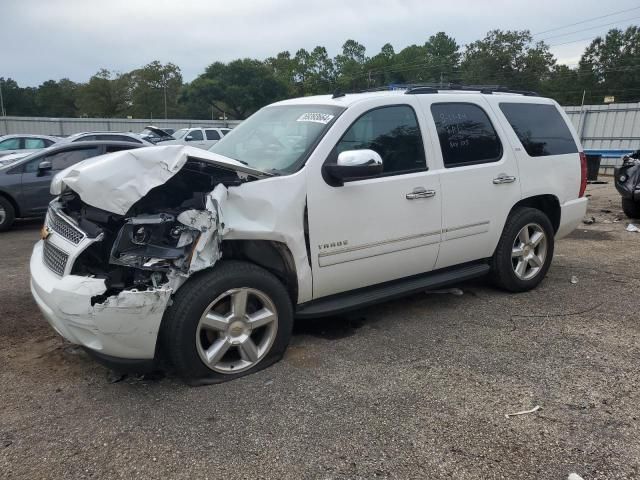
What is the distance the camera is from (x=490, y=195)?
14.8 feet

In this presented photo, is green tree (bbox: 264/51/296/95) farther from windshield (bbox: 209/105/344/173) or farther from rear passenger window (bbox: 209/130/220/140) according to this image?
windshield (bbox: 209/105/344/173)

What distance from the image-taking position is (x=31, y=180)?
8.84m

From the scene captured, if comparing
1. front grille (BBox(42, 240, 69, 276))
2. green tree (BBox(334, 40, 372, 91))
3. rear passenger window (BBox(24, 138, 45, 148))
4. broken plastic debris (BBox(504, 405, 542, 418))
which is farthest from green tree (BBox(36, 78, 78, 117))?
broken plastic debris (BBox(504, 405, 542, 418))

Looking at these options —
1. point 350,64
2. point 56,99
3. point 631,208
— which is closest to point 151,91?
point 56,99

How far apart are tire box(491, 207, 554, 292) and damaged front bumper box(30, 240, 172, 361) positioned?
320cm

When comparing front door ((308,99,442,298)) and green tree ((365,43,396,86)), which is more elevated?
green tree ((365,43,396,86))

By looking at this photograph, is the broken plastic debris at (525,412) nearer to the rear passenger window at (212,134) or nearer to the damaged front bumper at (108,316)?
the damaged front bumper at (108,316)

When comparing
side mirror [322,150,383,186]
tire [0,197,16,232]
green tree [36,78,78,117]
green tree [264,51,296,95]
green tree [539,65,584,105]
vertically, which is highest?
green tree [264,51,296,95]

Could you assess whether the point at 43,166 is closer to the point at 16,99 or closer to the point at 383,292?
the point at 383,292

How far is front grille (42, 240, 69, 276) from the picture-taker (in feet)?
10.2

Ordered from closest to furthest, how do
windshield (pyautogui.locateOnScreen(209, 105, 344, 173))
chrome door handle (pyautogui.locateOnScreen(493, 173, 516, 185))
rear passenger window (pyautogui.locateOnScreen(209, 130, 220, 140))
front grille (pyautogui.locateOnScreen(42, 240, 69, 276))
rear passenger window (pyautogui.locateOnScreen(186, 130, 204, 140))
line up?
front grille (pyautogui.locateOnScreen(42, 240, 69, 276)) → windshield (pyautogui.locateOnScreen(209, 105, 344, 173)) → chrome door handle (pyautogui.locateOnScreen(493, 173, 516, 185)) → rear passenger window (pyautogui.locateOnScreen(186, 130, 204, 140)) → rear passenger window (pyautogui.locateOnScreen(209, 130, 220, 140))

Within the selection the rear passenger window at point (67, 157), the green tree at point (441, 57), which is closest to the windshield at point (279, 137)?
the rear passenger window at point (67, 157)

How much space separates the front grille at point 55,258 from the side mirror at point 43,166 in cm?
588

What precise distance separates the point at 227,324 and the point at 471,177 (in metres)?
2.44
